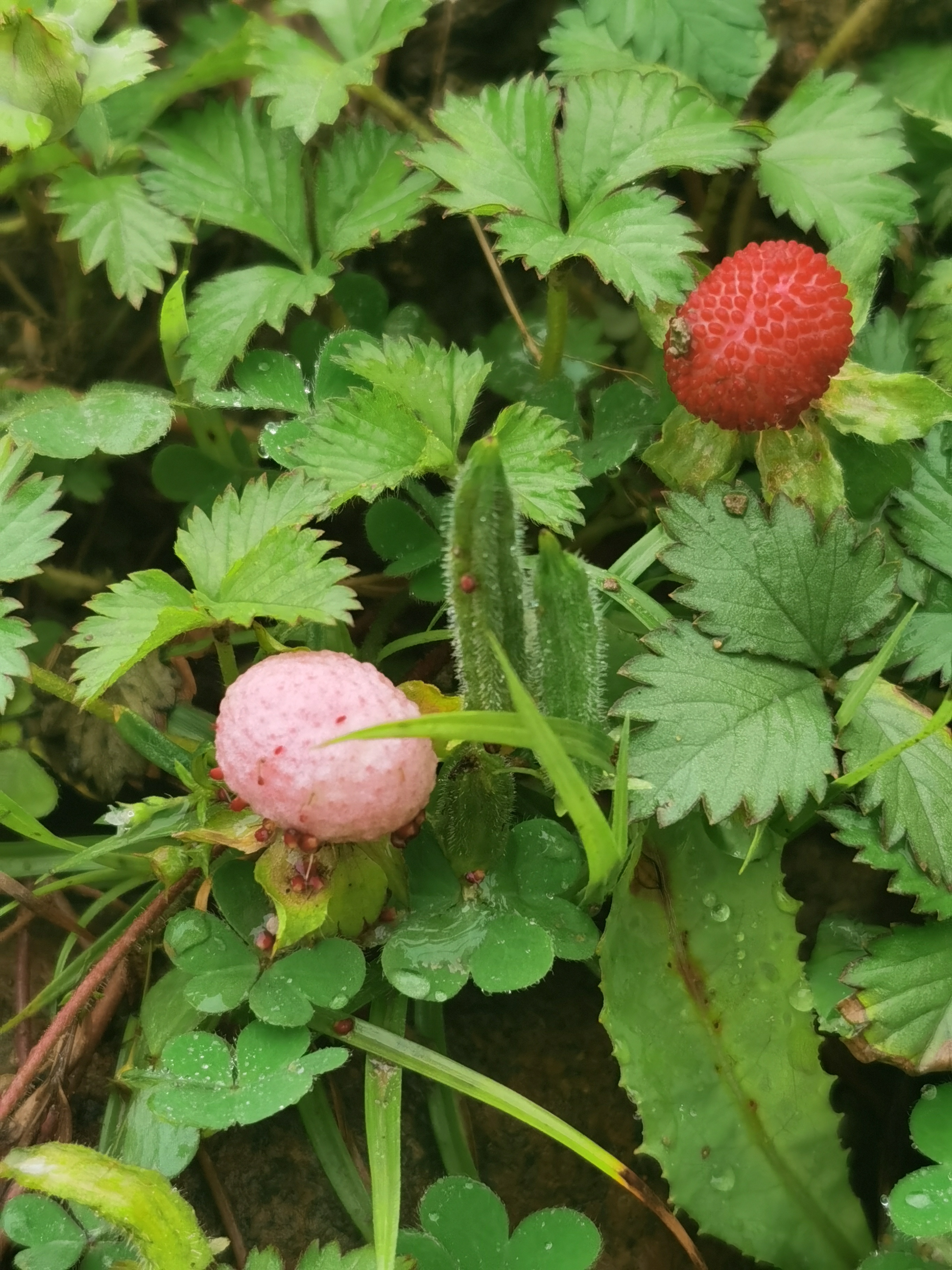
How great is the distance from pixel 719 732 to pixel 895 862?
0.27 meters

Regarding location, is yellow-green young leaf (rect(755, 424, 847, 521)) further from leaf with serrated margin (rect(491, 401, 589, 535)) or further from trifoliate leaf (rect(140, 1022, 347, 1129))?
trifoliate leaf (rect(140, 1022, 347, 1129))

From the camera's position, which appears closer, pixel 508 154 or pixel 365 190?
pixel 508 154

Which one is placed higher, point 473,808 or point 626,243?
point 626,243

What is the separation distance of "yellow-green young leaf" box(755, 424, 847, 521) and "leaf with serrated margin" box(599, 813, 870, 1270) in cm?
50

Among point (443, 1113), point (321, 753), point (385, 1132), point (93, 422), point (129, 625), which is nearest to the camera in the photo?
point (321, 753)

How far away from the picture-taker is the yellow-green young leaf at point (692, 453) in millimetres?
1479

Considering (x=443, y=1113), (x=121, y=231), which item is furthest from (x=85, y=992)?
(x=121, y=231)

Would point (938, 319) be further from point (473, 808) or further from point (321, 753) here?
point (321, 753)

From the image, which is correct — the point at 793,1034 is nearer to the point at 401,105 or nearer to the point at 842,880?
the point at 842,880

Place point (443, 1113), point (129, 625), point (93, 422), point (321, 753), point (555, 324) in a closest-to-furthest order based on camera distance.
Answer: point (321, 753), point (129, 625), point (443, 1113), point (93, 422), point (555, 324)

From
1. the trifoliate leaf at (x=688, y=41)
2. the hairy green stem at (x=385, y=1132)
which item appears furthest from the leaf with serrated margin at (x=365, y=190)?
the hairy green stem at (x=385, y=1132)

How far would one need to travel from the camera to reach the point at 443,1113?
145 cm

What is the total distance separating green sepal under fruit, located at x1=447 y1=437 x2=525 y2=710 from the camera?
1.13m

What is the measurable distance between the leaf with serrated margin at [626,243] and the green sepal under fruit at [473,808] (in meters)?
0.66
